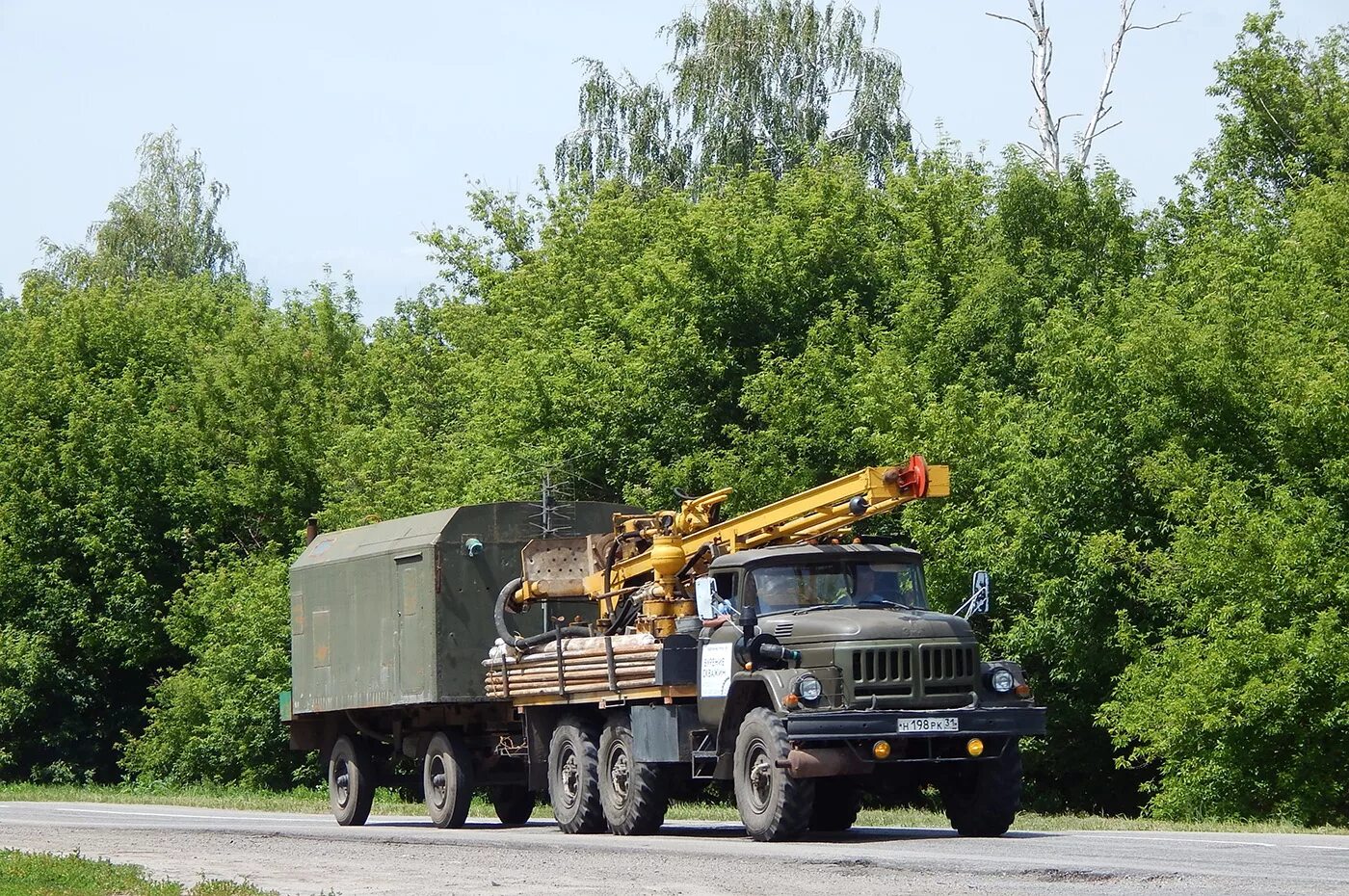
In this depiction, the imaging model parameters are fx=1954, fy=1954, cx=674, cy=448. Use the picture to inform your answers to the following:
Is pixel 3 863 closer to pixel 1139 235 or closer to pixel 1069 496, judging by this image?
pixel 1069 496

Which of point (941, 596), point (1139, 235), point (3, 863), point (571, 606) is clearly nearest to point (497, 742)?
point (571, 606)

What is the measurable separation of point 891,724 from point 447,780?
8.29m

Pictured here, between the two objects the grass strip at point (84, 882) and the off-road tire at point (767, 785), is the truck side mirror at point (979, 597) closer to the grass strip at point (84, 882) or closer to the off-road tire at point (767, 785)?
the off-road tire at point (767, 785)

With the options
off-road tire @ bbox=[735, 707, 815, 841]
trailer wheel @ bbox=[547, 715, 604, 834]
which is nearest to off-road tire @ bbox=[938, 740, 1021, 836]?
off-road tire @ bbox=[735, 707, 815, 841]

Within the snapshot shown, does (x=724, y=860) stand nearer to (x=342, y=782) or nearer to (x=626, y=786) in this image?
(x=626, y=786)

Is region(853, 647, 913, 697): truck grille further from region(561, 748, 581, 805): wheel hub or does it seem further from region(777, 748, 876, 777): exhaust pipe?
region(561, 748, 581, 805): wheel hub

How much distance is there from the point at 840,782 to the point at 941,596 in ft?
40.6

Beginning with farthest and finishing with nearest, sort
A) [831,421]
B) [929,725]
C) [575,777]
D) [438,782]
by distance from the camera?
[831,421] → [438,782] → [575,777] → [929,725]

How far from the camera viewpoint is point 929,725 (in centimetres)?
1630

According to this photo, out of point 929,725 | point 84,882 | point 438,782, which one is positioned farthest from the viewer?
point 438,782

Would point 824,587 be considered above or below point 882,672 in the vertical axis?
above

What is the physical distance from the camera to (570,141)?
180ft

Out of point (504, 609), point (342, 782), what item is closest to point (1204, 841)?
point (504, 609)

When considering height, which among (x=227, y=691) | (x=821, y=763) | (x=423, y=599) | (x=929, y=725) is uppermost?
(x=423, y=599)
